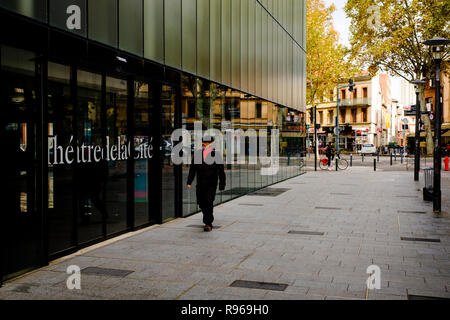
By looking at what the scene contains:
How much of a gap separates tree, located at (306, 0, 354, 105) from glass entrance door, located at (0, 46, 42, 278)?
3914 cm

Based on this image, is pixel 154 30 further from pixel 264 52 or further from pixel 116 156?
pixel 264 52

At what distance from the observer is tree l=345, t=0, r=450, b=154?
118 feet

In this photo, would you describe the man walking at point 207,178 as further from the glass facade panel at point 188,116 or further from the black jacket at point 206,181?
the glass facade panel at point 188,116

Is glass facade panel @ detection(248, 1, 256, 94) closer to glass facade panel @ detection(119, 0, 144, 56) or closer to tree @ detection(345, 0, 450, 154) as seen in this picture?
glass facade panel @ detection(119, 0, 144, 56)

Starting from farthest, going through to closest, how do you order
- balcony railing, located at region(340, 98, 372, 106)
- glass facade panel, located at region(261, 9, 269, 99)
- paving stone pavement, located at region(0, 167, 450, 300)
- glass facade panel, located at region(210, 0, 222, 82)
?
balcony railing, located at region(340, 98, 372, 106) → glass facade panel, located at region(261, 9, 269, 99) → glass facade panel, located at region(210, 0, 222, 82) → paving stone pavement, located at region(0, 167, 450, 300)

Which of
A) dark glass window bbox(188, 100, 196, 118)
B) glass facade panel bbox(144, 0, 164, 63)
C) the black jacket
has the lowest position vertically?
the black jacket

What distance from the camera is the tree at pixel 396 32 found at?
36.1 m

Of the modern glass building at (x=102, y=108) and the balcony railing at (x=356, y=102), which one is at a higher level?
the balcony railing at (x=356, y=102)

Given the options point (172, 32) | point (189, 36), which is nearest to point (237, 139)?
point (189, 36)

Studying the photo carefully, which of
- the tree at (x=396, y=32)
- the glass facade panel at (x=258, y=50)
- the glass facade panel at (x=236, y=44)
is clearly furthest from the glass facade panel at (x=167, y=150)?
the tree at (x=396, y=32)

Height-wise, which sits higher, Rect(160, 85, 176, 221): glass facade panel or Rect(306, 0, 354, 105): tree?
Rect(306, 0, 354, 105): tree

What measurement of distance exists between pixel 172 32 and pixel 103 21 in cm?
268

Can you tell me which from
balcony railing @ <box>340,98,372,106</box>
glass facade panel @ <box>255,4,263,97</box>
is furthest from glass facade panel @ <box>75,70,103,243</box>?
balcony railing @ <box>340,98,372,106</box>

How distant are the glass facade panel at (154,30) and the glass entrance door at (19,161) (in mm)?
3250
